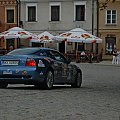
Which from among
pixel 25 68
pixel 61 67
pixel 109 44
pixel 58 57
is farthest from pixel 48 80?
pixel 109 44

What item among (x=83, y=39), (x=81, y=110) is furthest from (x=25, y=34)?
(x=81, y=110)

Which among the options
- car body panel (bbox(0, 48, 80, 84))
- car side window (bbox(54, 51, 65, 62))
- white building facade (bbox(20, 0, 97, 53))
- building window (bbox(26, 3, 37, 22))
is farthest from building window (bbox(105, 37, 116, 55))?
car body panel (bbox(0, 48, 80, 84))

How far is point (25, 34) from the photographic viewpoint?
47406 millimetres

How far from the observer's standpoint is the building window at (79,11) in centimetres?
5466

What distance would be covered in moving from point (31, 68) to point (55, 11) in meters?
39.8

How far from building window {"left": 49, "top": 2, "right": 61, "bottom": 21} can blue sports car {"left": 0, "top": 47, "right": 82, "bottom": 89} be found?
38.4 meters

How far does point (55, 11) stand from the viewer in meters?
55.6

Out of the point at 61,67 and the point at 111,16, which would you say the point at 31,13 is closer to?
the point at 111,16

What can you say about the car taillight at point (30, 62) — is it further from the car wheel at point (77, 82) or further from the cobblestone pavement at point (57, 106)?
the car wheel at point (77, 82)

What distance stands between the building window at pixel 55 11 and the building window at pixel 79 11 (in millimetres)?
1856

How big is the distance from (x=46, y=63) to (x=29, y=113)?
6.07 metres

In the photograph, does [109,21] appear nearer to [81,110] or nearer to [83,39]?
→ [83,39]

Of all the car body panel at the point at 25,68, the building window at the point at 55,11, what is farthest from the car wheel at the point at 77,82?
the building window at the point at 55,11

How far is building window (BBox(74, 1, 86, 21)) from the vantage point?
5466 centimetres
